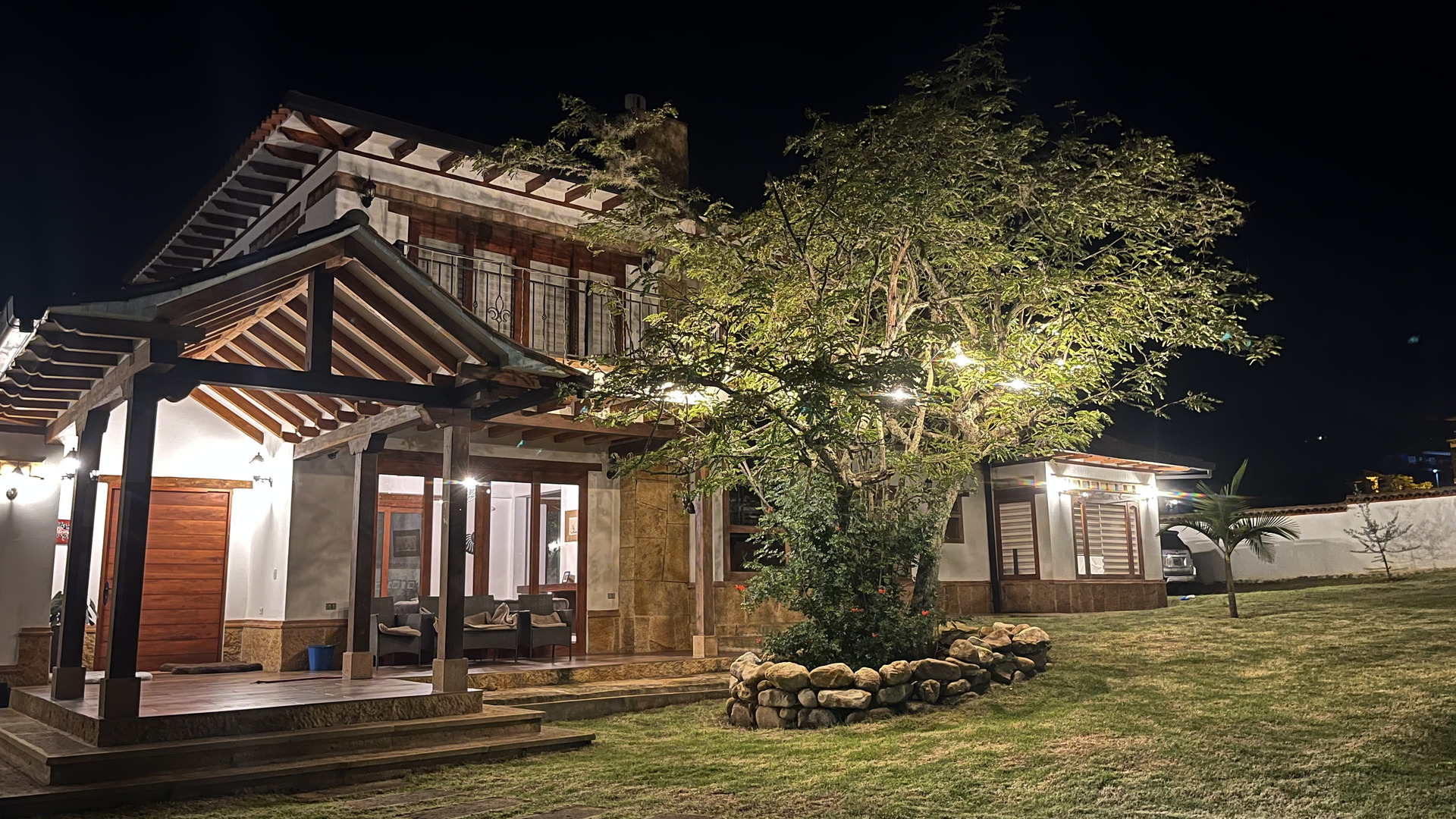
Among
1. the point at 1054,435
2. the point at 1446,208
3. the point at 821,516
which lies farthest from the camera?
the point at 1446,208

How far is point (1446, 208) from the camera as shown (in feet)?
105

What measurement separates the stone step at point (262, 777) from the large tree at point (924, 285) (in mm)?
2904

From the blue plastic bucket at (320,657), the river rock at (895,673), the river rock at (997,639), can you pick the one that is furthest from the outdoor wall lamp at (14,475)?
the river rock at (997,639)

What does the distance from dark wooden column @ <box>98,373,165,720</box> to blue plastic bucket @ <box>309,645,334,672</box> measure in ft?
13.0

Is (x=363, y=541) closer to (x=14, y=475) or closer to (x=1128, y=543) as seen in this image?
(x=14, y=475)

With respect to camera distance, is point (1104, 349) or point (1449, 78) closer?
point (1104, 349)

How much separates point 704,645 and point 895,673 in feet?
11.0

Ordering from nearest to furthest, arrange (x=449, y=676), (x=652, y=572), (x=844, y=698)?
(x=449, y=676) < (x=844, y=698) < (x=652, y=572)

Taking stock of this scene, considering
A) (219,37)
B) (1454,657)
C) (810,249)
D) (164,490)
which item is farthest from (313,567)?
(219,37)

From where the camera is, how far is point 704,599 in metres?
12.2

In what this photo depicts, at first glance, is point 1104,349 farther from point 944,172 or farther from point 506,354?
point 506,354

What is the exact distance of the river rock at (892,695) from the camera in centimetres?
907

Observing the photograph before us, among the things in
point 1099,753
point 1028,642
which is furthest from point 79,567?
point 1028,642

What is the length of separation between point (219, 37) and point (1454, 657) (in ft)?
100
